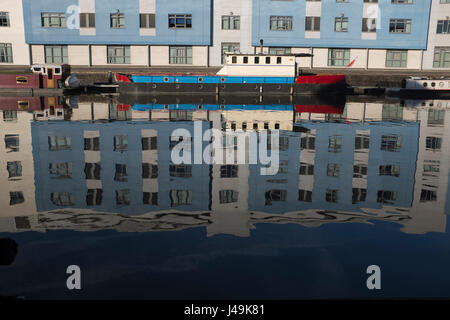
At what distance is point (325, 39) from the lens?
177 feet

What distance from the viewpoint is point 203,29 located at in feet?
174

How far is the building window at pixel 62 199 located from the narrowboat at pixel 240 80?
32.5 metres

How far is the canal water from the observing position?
5.71 meters

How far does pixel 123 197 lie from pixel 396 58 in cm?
5345

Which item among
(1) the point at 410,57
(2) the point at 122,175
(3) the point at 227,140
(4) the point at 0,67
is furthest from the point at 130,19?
(2) the point at 122,175

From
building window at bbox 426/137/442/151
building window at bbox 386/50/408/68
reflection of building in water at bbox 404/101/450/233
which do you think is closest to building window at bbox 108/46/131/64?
building window at bbox 386/50/408/68

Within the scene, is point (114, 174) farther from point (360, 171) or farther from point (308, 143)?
point (308, 143)

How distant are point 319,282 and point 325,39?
52322 mm

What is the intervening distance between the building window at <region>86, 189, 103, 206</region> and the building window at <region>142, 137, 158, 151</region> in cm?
506

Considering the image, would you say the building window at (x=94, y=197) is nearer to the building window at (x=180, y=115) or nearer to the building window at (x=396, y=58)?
the building window at (x=180, y=115)

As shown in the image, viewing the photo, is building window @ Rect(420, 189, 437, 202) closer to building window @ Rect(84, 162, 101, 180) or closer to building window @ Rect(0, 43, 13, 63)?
building window @ Rect(84, 162, 101, 180)

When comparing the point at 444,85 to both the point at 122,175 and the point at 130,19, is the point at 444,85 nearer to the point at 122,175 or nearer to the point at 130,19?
the point at 130,19

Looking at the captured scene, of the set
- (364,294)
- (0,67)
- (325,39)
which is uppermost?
(325,39)

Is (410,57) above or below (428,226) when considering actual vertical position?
above
